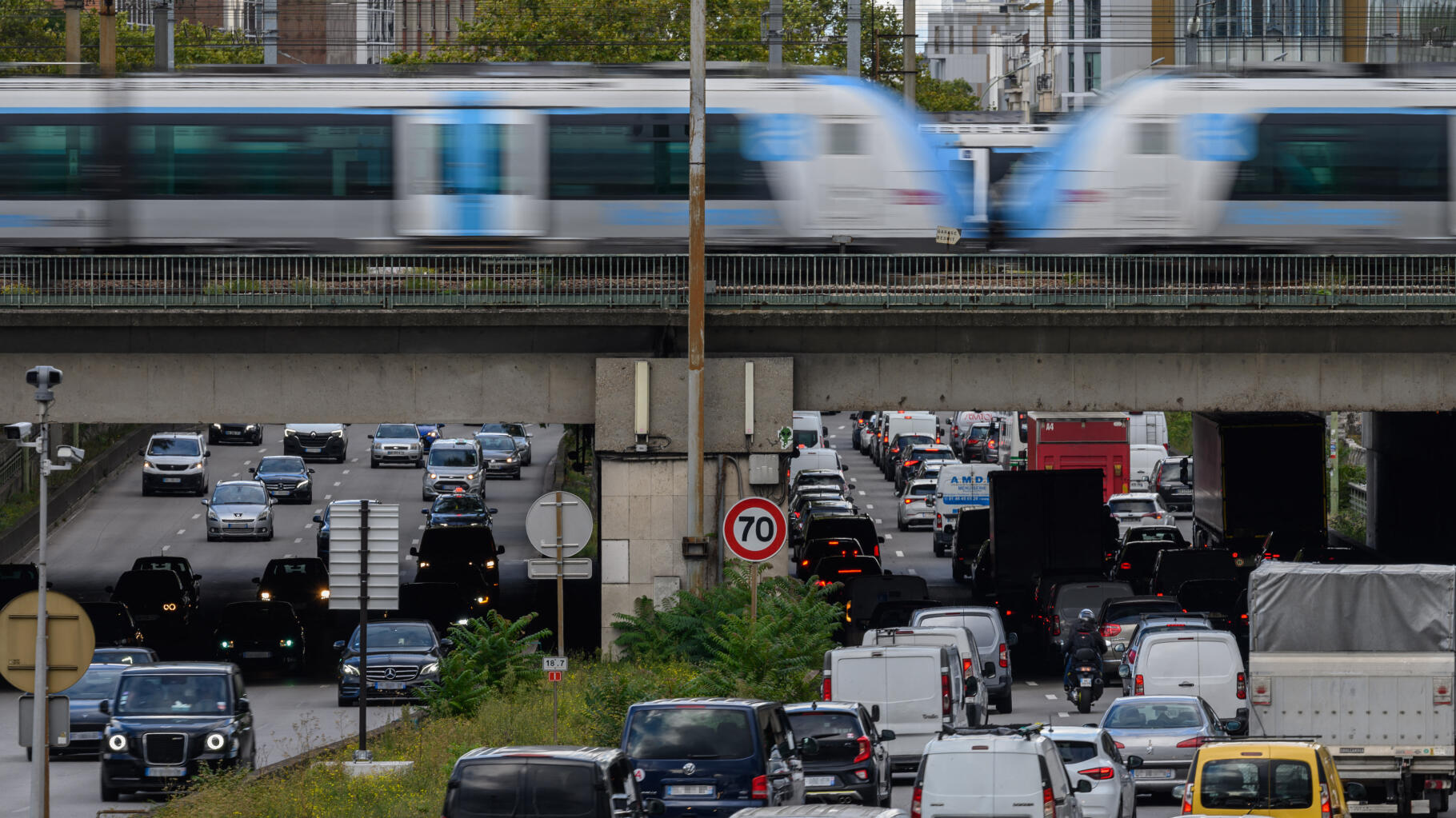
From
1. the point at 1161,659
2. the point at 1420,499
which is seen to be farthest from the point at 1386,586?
the point at 1420,499

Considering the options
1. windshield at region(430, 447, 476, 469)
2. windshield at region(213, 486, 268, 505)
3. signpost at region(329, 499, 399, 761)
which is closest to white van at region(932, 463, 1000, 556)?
windshield at region(430, 447, 476, 469)

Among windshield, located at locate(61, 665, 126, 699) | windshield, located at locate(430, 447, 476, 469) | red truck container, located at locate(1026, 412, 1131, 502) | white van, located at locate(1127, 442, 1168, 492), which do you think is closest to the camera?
windshield, located at locate(61, 665, 126, 699)

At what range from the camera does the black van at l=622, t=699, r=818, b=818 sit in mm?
16766

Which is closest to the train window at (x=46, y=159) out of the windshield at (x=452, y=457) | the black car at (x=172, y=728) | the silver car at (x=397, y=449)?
the black car at (x=172, y=728)

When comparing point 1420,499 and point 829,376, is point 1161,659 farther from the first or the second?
point 1420,499

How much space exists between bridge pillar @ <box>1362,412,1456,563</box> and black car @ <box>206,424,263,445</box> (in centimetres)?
4562

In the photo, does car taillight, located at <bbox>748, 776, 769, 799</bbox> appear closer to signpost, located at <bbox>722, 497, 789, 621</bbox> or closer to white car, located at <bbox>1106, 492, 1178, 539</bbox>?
signpost, located at <bbox>722, 497, 789, 621</bbox>

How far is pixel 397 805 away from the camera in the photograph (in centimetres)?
1761

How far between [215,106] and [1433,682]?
72.8 ft

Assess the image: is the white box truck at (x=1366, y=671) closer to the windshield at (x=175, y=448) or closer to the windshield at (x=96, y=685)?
the windshield at (x=96, y=685)

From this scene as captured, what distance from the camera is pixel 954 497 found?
56.1 meters

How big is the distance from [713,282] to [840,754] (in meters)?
13.8

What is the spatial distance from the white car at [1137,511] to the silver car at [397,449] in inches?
1105

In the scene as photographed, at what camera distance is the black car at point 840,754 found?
1916 centimetres
